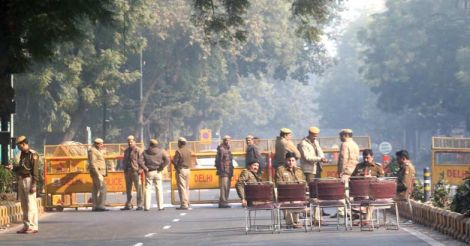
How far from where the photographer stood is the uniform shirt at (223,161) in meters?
37.5

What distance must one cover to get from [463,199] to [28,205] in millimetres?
8665

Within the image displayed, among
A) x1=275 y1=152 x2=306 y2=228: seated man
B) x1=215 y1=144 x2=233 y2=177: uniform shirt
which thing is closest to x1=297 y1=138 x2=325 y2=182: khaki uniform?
x1=275 y1=152 x2=306 y2=228: seated man

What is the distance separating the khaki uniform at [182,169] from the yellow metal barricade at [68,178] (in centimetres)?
215

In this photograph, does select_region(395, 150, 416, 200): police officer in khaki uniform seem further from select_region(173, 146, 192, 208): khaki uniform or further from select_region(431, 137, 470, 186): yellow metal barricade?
select_region(431, 137, 470, 186): yellow metal barricade

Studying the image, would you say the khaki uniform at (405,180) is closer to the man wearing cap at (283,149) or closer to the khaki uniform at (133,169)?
the man wearing cap at (283,149)

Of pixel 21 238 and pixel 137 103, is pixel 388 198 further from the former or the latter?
pixel 137 103

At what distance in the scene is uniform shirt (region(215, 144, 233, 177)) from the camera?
123 feet

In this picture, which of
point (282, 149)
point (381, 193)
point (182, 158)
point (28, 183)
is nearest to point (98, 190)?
point (182, 158)

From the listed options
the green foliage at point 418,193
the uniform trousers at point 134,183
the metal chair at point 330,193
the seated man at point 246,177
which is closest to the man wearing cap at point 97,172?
the uniform trousers at point 134,183

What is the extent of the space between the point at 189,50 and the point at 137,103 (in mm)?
5076

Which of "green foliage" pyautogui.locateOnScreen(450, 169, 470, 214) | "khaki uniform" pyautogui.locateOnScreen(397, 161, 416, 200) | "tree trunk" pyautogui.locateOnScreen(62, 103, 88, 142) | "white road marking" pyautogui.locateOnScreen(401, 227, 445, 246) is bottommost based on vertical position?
"white road marking" pyautogui.locateOnScreen(401, 227, 445, 246)

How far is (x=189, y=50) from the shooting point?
261 feet

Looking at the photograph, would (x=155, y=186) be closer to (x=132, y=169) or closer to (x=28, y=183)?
(x=132, y=169)

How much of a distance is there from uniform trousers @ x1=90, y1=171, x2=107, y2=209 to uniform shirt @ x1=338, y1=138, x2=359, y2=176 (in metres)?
9.61
